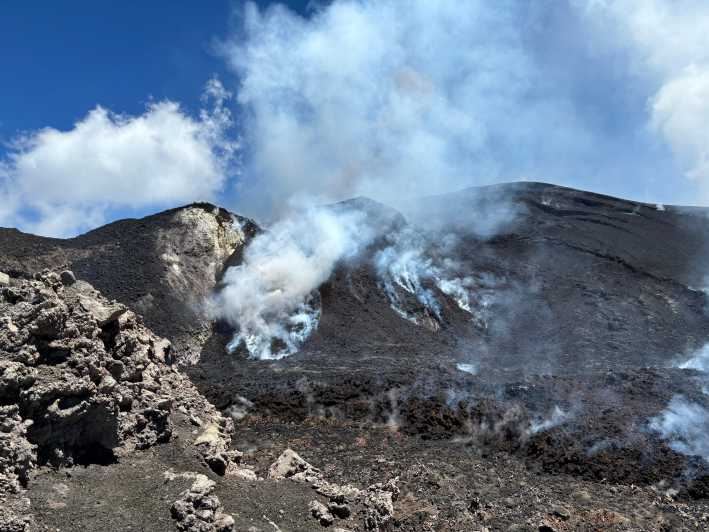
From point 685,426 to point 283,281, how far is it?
26.1 metres

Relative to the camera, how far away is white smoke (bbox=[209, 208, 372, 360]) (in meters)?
37.6

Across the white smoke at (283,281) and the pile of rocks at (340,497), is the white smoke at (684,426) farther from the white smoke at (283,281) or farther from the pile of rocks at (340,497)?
the white smoke at (283,281)

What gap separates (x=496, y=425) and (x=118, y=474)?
614 inches

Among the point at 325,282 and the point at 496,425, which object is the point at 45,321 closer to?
the point at 496,425

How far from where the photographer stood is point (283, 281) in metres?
41.3

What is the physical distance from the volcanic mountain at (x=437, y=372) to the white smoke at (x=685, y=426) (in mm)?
81

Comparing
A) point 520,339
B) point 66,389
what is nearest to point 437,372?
point 520,339

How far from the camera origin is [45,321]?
1316 cm

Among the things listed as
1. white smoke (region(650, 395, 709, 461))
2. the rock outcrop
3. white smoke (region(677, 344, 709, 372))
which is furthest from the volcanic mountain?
white smoke (region(677, 344, 709, 372))

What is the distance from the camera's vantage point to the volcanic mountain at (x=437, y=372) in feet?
54.7

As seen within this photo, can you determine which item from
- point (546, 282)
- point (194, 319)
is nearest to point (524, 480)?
point (194, 319)

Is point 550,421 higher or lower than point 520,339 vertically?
lower

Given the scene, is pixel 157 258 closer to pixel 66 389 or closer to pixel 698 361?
pixel 66 389

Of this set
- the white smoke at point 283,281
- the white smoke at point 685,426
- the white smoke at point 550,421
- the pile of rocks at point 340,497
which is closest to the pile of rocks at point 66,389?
the pile of rocks at point 340,497
